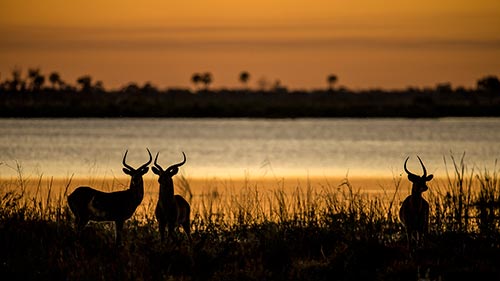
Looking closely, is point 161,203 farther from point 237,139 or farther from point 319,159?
point 237,139

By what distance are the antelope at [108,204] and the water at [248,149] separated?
7264mm

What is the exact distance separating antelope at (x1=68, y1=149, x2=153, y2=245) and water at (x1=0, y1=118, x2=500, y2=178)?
7264 mm

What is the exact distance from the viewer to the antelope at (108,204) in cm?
1480

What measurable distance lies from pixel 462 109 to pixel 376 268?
84056 mm

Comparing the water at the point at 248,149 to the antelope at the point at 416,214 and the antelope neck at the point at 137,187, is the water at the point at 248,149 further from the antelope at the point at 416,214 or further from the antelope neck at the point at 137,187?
the antelope at the point at 416,214

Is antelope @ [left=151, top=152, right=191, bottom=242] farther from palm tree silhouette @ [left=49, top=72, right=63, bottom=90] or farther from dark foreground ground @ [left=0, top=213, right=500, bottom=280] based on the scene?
palm tree silhouette @ [left=49, top=72, right=63, bottom=90]

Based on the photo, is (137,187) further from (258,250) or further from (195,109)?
(195,109)

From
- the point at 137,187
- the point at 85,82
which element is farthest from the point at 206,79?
the point at 137,187

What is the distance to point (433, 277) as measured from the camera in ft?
40.0

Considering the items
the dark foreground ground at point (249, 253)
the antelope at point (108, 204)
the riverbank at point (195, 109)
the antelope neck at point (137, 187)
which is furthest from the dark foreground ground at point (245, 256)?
the riverbank at point (195, 109)

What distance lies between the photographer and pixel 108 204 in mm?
14828

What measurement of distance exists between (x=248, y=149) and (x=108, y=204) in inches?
1443

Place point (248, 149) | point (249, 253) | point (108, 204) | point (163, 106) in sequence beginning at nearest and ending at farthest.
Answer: point (249, 253) → point (108, 204) → point (248, 149) → point (163, 106)

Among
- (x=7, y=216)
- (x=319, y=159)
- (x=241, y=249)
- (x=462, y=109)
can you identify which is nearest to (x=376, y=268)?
(x=241, y=249)
